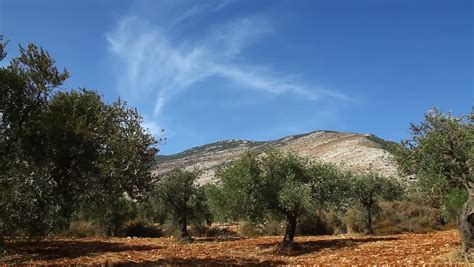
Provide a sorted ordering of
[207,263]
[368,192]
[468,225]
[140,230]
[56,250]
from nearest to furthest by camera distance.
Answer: [468,225]
[207,263]
[56,250]
[368,192]
[140,230]

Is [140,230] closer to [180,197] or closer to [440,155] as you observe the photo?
[180,197]

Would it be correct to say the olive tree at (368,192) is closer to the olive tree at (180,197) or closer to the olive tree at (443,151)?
the olive tree at (180,197)

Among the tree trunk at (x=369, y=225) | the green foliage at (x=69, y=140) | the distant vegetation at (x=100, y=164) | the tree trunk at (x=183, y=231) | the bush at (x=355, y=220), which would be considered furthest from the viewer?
the bush at (x=355, y=220)

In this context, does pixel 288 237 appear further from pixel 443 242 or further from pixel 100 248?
pixel 100 248

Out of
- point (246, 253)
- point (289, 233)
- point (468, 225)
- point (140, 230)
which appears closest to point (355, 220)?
point (289, 233)

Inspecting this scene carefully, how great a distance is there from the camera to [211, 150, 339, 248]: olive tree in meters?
31.0

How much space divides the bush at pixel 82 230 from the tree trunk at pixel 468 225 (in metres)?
40.5

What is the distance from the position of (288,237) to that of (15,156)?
741 inches

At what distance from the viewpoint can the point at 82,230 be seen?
5225cm

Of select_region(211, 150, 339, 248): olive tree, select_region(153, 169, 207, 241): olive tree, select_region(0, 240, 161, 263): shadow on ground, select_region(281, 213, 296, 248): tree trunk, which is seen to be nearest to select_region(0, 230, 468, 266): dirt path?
select_region(0, 240, 161, 263): shadow on ground

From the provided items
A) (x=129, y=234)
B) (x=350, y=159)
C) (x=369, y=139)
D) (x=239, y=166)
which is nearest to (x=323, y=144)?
(x=369, y=139)

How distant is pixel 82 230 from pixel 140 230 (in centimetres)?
725

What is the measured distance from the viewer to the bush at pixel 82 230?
165ft

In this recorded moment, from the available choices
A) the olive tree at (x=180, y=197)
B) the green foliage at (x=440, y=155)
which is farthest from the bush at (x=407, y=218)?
the green foliage at (x=440, y=155)
